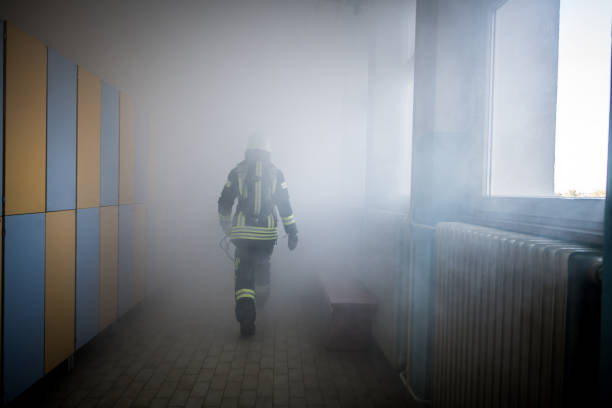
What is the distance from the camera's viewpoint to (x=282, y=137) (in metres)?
4.06

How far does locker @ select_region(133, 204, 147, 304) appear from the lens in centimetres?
280

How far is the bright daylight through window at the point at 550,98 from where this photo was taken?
3.21 ft

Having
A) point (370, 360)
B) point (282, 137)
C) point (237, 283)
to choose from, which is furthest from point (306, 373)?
point (282, 137)

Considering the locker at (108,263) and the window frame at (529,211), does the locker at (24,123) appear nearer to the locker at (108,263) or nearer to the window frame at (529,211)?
the locker at (108,263)

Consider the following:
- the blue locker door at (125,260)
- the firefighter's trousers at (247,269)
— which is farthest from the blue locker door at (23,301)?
the firefighter's trousers at (247,269)

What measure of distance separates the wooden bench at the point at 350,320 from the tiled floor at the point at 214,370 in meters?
0.07

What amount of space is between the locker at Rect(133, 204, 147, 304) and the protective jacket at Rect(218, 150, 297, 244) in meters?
0.75

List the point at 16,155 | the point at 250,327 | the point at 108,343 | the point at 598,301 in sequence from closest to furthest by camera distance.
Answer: the point at 598,301 → the point at 16,155 → the point at 108,343 → the point at 250,327

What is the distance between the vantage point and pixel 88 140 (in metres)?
2.04

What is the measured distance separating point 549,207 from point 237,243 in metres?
2.01

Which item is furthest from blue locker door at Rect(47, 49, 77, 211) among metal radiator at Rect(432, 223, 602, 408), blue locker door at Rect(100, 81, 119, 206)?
metal radiator at Rect(432, 223, 602, 408)

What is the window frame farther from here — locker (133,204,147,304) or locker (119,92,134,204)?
locker (133,204,147,304)

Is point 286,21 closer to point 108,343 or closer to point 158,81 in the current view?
point 158,81

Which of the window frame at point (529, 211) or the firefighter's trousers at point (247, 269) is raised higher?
the window frame at point (529, 211)
